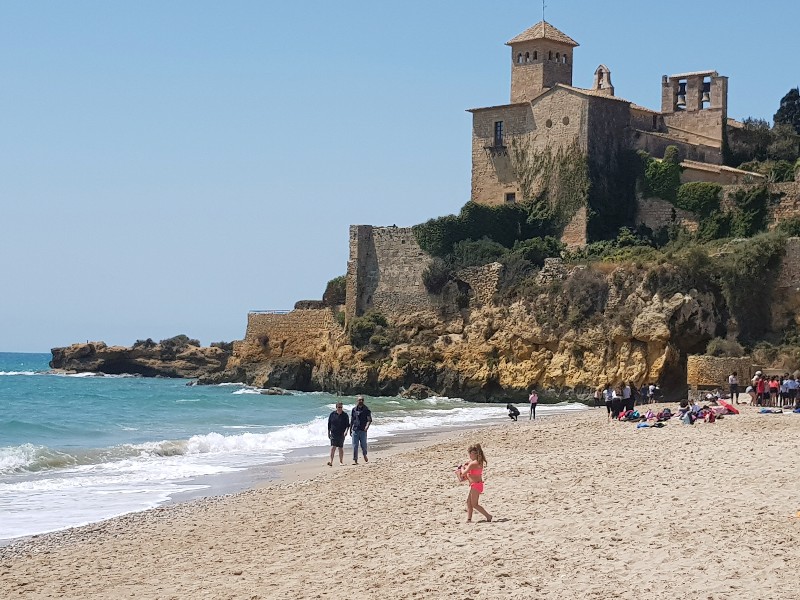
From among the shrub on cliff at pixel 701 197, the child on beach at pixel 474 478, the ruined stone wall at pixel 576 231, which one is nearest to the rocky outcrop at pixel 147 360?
the ruined stone wall at pixel 576 231

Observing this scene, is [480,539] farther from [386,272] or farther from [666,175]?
[386,272]

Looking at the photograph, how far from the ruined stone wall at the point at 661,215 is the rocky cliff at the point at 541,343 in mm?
4658

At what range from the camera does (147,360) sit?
74750 mm

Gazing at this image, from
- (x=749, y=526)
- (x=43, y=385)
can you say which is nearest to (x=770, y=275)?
(x=749, y=526)

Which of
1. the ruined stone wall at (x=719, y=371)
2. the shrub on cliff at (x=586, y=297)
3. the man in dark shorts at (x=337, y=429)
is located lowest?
the man in dark shorts at (x=337, y=429)

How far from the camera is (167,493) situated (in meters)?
18.7

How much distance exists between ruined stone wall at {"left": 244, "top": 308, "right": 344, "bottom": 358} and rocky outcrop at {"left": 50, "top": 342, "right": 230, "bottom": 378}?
679 inches

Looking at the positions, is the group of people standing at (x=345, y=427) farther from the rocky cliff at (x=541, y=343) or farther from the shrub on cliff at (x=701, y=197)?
the shrub on cliff at (x=701, y=197)

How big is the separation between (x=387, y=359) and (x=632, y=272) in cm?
1058

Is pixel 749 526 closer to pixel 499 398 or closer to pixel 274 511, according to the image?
pixel 274 511

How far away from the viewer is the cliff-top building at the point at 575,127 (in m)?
44.2

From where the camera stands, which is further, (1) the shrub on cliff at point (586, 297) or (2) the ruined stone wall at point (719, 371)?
(1) the shrub on cliff at point (586, 297)

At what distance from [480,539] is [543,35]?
120 feet

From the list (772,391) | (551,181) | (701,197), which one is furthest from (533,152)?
(772,391)
